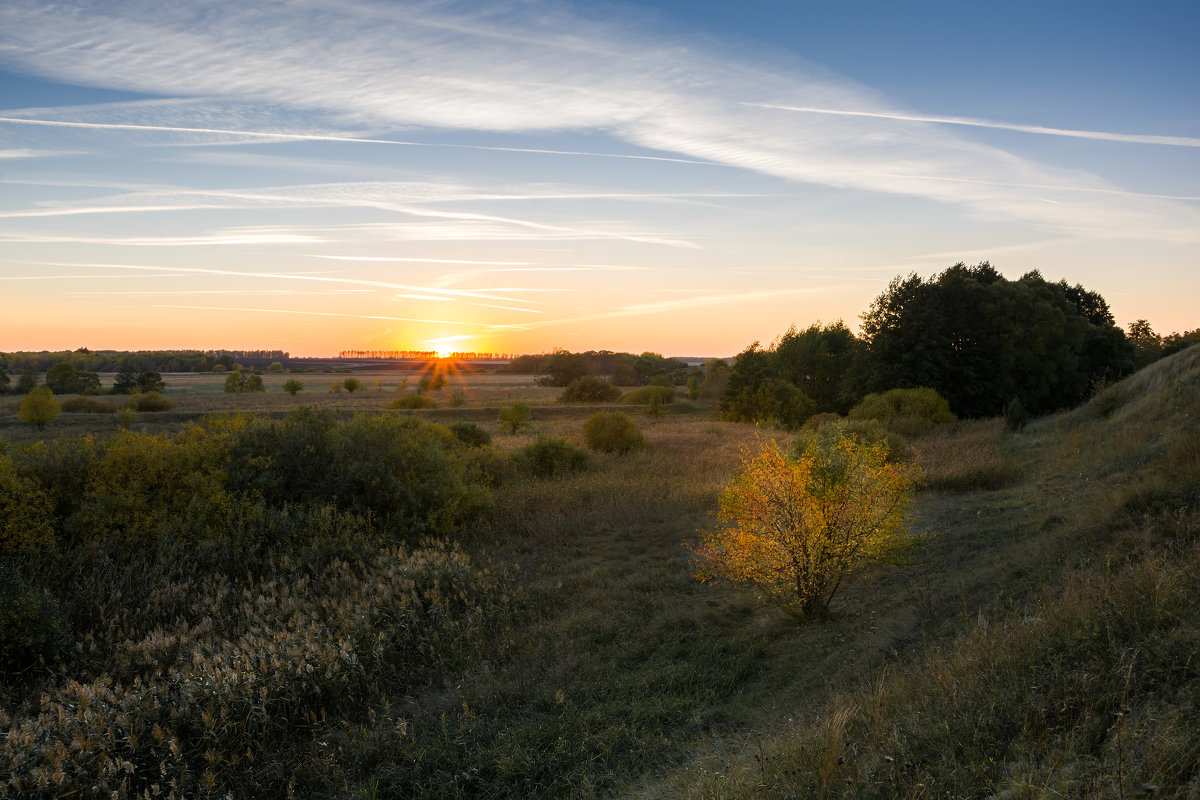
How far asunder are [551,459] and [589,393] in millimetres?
45111

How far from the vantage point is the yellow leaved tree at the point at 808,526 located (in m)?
7.91

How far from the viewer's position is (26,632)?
6.80 metres

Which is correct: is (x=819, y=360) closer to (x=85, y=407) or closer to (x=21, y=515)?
(x=21, y=515)

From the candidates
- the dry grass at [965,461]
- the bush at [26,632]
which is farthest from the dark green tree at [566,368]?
the bush at [26,632]

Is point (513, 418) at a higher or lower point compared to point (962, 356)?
lower

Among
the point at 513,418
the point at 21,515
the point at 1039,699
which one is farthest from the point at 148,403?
the point at 1039,699

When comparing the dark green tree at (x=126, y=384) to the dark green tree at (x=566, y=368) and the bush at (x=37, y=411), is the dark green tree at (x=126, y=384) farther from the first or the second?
the dark green tree at (x=566, y=368)

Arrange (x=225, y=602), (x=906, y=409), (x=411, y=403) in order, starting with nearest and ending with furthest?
(x=225, y=602), (x=906, y=409), (x=411, y=403)

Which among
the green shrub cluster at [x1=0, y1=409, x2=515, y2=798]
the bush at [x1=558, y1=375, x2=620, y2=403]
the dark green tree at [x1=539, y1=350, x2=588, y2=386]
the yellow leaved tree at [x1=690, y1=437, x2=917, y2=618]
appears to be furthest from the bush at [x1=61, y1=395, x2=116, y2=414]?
the dark green tree at [x1=539, y1=350, x2=588, y2=386]

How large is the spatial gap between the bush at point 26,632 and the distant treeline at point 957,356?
34.3 m

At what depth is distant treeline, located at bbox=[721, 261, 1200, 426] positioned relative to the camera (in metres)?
34.2

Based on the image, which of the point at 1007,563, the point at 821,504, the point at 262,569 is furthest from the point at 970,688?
the point at 262,569

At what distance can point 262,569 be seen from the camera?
978cm

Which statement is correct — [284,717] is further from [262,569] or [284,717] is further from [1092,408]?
[1092,408]
